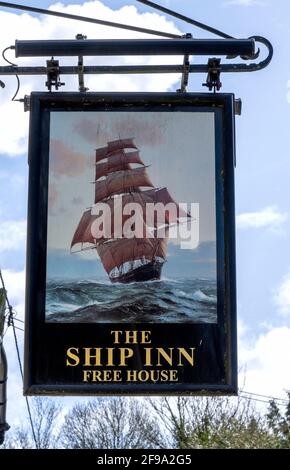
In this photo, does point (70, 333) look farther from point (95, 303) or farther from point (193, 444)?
point (193, 444)

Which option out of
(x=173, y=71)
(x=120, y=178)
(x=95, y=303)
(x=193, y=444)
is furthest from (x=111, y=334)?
(x=193, y=444)

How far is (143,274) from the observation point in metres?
5.32

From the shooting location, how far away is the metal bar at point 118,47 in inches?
221

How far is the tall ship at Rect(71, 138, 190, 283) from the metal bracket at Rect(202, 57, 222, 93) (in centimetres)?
62

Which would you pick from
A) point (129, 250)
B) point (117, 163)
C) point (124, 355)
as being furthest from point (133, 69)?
point (124, 355)

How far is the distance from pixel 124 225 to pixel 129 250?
0.14 meters

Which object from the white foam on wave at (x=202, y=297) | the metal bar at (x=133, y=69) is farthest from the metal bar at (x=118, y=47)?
the white foam on wave at (x=202, y=297)

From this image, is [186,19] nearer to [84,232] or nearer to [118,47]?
[118,47]

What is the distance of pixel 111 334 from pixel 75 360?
230 millimetres

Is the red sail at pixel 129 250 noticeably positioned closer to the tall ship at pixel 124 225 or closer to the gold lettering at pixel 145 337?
the tall ship at pixel 124 225

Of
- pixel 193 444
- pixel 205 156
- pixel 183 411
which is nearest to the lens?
pixel 205 156

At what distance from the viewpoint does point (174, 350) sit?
16.9 feet

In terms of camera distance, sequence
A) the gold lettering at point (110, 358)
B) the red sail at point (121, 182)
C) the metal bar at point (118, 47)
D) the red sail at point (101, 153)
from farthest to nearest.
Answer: the metal bar at point (118, 47) < the red sail at point (101, 153) < the red sail at point (121, 182) < the gold lettering at point (110, 358)

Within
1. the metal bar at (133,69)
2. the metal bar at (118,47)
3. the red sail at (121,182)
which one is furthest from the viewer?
the metal bar at (133,69)
